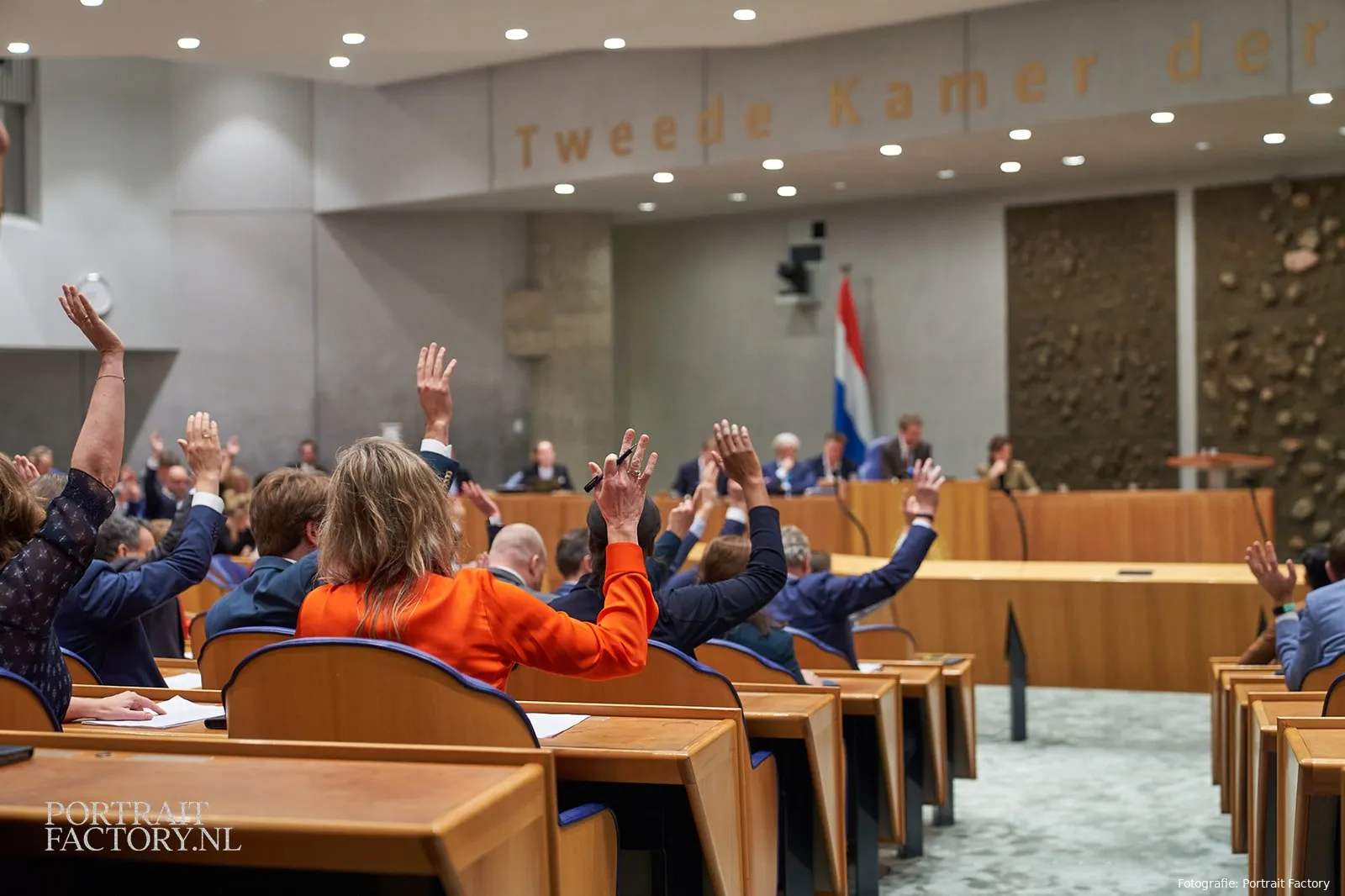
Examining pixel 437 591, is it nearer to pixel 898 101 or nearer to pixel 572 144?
pixel 898 101

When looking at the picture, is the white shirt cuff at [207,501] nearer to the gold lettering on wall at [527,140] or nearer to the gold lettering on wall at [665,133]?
the gold lettering on wall at [665,133]

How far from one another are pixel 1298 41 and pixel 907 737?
656 cm

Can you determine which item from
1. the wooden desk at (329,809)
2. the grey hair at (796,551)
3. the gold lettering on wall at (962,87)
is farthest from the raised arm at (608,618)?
the gold lettering on wall at (962,87)

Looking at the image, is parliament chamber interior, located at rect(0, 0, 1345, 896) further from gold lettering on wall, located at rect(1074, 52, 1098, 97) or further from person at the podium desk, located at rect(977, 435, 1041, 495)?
person at the podium desk, located at rect(977, 435, 1041, 495)

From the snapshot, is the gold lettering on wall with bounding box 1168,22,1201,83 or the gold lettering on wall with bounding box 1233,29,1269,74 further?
the gold lettering on wall with bounding box 1168,22,1201,83

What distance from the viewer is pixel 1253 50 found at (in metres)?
9.06

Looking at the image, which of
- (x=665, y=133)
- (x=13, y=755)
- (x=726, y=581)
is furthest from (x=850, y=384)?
(x=13, y=755)

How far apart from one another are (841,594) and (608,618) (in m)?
2.42

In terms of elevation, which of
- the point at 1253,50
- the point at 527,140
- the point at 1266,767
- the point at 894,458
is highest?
the point at 527,140

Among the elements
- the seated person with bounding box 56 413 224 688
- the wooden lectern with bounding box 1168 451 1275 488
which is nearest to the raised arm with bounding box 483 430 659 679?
the seated person with bounding box 56 413 224 688

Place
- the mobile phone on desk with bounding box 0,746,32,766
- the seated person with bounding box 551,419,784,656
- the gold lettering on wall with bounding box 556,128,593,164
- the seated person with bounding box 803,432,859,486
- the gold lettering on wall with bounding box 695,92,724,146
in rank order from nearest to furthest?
the mobile phone on desk with bounding box 0,746,32,766 → the seated person with bounding box 551,419,784,656 → the seated person with bounding box 803,432,859,486 → the gold lettering on wall with bounding box 695,92,724,146 → the gold lettering on wall with bounding box 556,128,593,164

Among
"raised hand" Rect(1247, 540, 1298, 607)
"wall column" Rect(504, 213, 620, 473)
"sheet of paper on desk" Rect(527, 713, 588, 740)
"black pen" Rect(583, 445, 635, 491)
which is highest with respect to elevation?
"wall column" Rect(504, 213, 620, 473)

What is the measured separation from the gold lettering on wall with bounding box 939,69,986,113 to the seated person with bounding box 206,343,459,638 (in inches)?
306

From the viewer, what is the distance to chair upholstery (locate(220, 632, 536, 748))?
193 cm
